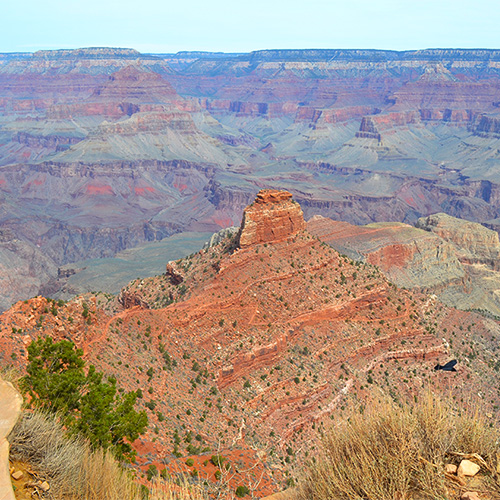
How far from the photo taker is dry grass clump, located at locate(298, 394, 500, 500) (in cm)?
1747

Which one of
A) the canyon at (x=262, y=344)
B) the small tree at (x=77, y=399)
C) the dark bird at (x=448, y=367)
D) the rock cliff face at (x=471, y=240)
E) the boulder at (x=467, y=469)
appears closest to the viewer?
the boulder at (x=467, y=469)

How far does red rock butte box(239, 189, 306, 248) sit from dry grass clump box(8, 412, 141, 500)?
1561 inches

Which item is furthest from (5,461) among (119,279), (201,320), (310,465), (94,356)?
(119,279)

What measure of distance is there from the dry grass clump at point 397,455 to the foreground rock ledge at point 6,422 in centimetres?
990

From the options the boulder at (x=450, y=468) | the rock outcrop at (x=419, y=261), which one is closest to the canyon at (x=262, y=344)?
the boulder at (x=450, y=468)

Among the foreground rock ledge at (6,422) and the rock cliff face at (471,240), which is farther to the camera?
the rock cliff face at (471,240)

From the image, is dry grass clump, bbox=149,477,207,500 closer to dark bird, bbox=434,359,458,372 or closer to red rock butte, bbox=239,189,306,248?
red rock butte, bbox=239,189,306,248

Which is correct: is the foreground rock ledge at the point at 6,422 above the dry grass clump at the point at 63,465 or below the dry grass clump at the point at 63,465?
above

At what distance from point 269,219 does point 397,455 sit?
42035mm

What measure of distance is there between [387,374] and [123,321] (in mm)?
26069

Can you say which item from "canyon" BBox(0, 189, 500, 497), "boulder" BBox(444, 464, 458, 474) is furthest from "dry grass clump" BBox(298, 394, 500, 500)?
"canyon" BBox(0, 189, 500, 497)

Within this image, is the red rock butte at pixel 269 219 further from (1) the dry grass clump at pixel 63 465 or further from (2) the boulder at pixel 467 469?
(2) the boulder at pixel 467 469

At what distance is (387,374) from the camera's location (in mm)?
53812

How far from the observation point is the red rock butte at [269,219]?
58125mm
